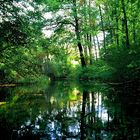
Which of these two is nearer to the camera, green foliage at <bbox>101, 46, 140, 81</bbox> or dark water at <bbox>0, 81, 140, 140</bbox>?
dark water at <bbox>0, 81, 140, 140</bbox>

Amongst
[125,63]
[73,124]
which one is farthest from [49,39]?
[73,124]

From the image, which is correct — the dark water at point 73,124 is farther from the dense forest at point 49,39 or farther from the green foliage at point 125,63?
the green foliage at point 125,63

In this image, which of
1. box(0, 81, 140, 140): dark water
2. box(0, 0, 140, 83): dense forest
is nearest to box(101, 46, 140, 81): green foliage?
box(0, 0, 140, 83): dense forest

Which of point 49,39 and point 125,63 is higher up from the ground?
point 49,39

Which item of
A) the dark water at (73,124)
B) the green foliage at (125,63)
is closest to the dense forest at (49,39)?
the green foliage at (125,63)

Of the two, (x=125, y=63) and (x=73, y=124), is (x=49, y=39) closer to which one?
(x=125, y=63)

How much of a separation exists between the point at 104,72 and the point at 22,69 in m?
14.9

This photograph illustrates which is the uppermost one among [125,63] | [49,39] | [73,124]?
[49,39]

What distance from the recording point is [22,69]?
10922mm

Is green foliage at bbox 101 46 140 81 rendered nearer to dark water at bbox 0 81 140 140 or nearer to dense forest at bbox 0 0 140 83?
dense forest at bbox 0 0 140 83

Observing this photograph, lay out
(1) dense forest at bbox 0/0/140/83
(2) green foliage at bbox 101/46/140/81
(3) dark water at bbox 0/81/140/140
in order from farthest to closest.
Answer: (2) green foliage at bbox 101/46/140/81
(1) dense forest at bbox 0/0/140/83
(3) dark water at bbox 0/81/140/140

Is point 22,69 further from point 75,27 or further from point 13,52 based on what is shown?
point 75,27

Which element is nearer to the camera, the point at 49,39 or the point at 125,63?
the point at 125,63

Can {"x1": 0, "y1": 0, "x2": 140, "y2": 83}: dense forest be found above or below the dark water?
above
